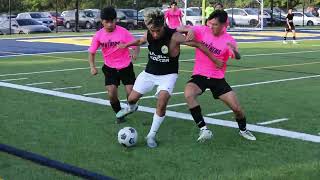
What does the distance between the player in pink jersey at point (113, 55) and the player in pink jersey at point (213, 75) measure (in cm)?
141

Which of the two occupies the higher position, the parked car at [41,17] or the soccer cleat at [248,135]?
the parked car at [41,17]

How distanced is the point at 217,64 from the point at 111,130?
71.5 inches

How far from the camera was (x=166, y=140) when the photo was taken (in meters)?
7.21

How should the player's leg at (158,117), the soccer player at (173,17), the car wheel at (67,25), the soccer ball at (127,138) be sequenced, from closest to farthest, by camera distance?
the soccer ball at (127,138)
the player's leg at (158,117)
the soccer player at (173,17)
the car wheel at (67,25)

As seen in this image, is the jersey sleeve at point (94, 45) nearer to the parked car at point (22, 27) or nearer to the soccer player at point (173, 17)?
the soccer player at point (173, 17)

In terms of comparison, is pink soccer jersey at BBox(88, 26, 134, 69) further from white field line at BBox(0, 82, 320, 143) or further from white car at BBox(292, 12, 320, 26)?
white car at BBox(292, 12, 320, 26)

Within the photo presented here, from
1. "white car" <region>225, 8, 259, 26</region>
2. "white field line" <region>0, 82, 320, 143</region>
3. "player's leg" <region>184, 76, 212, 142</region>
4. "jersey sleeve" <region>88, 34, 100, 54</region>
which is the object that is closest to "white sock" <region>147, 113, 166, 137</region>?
"player's leg" <region>184, 76, 212, 142</region>

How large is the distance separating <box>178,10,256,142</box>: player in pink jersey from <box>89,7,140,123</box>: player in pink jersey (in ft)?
4.63

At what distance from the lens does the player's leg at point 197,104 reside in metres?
7.05

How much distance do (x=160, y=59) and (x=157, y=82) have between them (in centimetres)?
31

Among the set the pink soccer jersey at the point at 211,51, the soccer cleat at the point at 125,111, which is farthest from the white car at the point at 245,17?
the pink soccer jersey at the point at 211,51

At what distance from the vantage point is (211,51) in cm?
708

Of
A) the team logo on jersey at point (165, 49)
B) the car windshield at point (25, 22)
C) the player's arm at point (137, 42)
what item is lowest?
the team logo on jersey at point (165, 49)

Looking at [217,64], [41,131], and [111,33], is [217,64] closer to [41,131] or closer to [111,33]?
[111,33]
